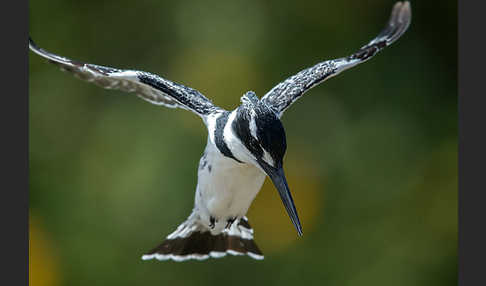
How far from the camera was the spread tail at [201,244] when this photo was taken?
7.40 ft

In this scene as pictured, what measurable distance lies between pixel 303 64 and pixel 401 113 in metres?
0.56

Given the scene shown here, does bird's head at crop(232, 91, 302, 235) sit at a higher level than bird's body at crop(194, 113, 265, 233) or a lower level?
higher

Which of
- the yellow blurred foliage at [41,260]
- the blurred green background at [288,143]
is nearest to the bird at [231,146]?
the blurred green background at [288,143]

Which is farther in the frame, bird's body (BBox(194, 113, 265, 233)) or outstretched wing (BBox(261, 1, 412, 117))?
outstretched wing (BBox(261, 1, 412, 117))

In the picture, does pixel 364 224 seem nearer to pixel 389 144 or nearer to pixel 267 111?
pixel 389 144

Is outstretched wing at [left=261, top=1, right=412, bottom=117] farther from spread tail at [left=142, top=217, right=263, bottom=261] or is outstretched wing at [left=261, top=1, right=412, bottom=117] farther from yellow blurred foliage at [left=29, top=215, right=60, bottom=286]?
yellow blurred foliage at [left=29, top=215, right=60, bottom=286]

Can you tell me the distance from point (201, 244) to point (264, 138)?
0.84m

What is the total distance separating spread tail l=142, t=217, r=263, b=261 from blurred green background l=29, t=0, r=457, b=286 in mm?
521

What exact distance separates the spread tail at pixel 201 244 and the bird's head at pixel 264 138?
2.24 ft

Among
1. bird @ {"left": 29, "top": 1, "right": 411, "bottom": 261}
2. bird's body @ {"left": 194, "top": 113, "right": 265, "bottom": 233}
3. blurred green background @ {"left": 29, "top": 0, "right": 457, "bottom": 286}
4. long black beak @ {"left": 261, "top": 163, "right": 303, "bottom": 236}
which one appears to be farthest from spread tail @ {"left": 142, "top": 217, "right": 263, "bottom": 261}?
long black beak @ {"left": 261, "top": 163, "right": 303, "bottom": 236}

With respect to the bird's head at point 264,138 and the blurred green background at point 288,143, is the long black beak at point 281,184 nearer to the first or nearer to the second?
the bird's head at point 264,138

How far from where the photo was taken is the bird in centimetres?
159

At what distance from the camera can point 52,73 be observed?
3367 mm

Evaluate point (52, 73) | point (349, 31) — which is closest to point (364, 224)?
point (349, 31)
